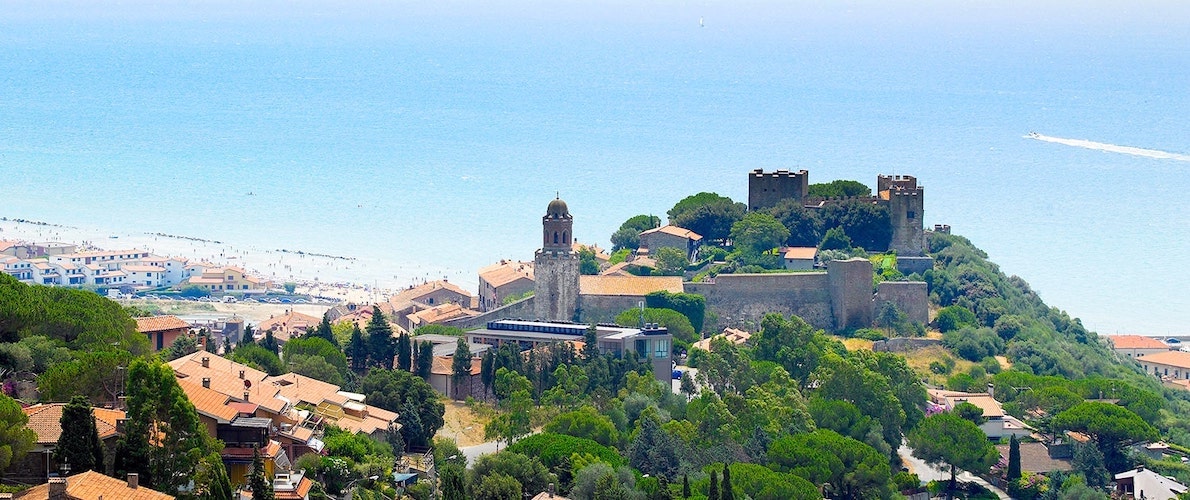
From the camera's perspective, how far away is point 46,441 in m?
28.7

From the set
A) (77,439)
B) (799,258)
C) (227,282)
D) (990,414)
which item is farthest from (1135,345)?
(77,439)

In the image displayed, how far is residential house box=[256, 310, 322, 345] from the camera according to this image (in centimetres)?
5497

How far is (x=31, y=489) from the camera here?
89.5 feet

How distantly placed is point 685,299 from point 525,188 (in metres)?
47.7

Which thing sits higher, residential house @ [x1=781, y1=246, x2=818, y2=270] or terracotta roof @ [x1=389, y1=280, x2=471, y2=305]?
residential house @ [x1=781, y1=246, x2=818, y2=270]

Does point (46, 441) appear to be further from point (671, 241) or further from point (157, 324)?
point (671, 241)

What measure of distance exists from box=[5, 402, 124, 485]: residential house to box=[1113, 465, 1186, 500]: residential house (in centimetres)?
1988

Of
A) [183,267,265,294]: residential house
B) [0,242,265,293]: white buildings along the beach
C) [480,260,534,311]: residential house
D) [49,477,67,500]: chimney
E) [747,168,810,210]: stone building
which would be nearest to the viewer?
[49,477,67,500]: chimney

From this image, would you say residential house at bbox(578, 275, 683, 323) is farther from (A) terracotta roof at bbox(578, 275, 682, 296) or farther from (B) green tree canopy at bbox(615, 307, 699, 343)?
(B) green tree canopy at bbox(615, 307, 699, 343)

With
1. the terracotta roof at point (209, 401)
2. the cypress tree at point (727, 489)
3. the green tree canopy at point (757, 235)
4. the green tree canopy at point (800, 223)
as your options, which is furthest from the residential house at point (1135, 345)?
the terracotta roof at point (209, 401)

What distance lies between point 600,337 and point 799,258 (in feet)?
34.6

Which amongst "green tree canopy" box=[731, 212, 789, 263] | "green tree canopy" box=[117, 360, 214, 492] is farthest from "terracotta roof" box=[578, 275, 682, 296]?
"green tree canopy" box=[117, 360, 214, 492]

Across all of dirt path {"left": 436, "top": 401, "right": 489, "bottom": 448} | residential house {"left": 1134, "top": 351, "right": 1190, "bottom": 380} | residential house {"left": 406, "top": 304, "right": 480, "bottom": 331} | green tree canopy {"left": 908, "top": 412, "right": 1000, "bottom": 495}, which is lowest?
green tree canopy {"left": 908, "top": 412, "right": 1000, "bottom": 495}

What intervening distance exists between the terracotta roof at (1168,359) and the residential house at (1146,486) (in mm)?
18645
